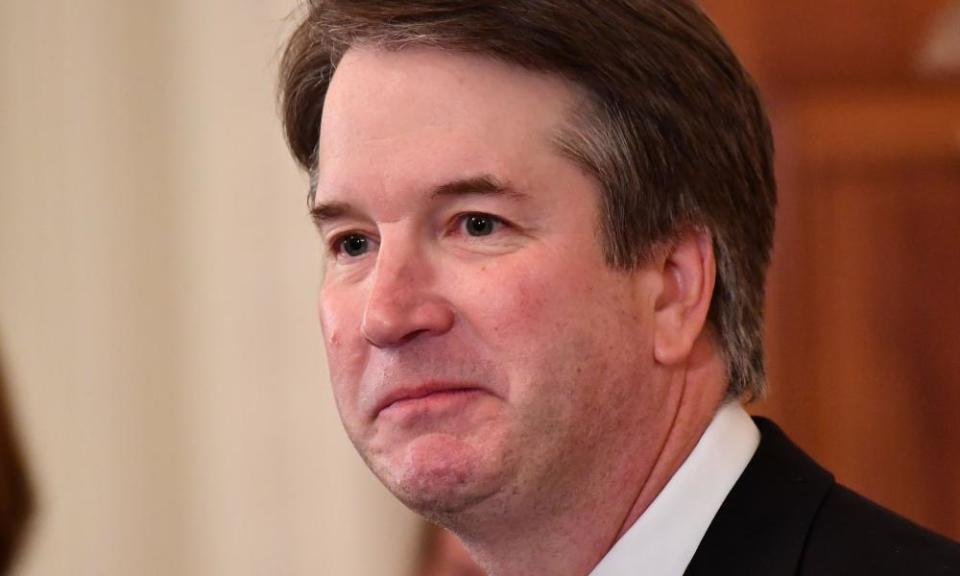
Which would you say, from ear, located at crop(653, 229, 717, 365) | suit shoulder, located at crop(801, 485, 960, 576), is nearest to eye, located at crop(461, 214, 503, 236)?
ear, located at crop(653, 229, 717, 365)

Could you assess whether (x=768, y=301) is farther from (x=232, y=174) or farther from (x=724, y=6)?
(x=232, y=174)

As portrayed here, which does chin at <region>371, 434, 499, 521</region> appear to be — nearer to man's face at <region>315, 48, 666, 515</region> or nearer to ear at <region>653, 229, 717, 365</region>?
man's face at <region>315, 48, 666, 515</region>

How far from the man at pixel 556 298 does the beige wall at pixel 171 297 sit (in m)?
2.67

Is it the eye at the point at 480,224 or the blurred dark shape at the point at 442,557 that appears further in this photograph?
the blurred dark shape at the point at 442,557

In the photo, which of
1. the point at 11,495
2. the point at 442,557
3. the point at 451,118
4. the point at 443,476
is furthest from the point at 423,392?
the point at 442,557

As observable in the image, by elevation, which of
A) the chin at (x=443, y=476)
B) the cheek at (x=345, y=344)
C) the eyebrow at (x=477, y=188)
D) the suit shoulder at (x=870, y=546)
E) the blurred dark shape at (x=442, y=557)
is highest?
the eyebrow at (x=477, y=188)

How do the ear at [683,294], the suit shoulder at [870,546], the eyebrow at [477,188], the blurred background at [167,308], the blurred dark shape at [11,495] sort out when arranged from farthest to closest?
the blurred background at [167,308] → the blurred dark shape at [11,495] → the ear at [683,294] → the eyebrow at [477,188] → the suit shoulder at [870,546]

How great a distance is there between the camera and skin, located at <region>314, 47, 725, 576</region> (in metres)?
1.89

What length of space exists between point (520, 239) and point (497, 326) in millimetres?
132

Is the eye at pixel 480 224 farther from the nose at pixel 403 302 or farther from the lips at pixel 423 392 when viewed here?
the lips at pixel 423 392

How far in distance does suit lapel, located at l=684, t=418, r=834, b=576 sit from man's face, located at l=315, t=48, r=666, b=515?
15cm

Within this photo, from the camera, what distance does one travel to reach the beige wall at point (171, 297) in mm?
4668

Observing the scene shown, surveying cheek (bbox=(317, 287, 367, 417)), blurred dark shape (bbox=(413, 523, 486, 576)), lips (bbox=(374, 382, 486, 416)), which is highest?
cheek (bbox=(317, 287, 367, 417))

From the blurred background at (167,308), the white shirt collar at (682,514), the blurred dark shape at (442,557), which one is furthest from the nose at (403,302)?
the blurred background at (167,308)
